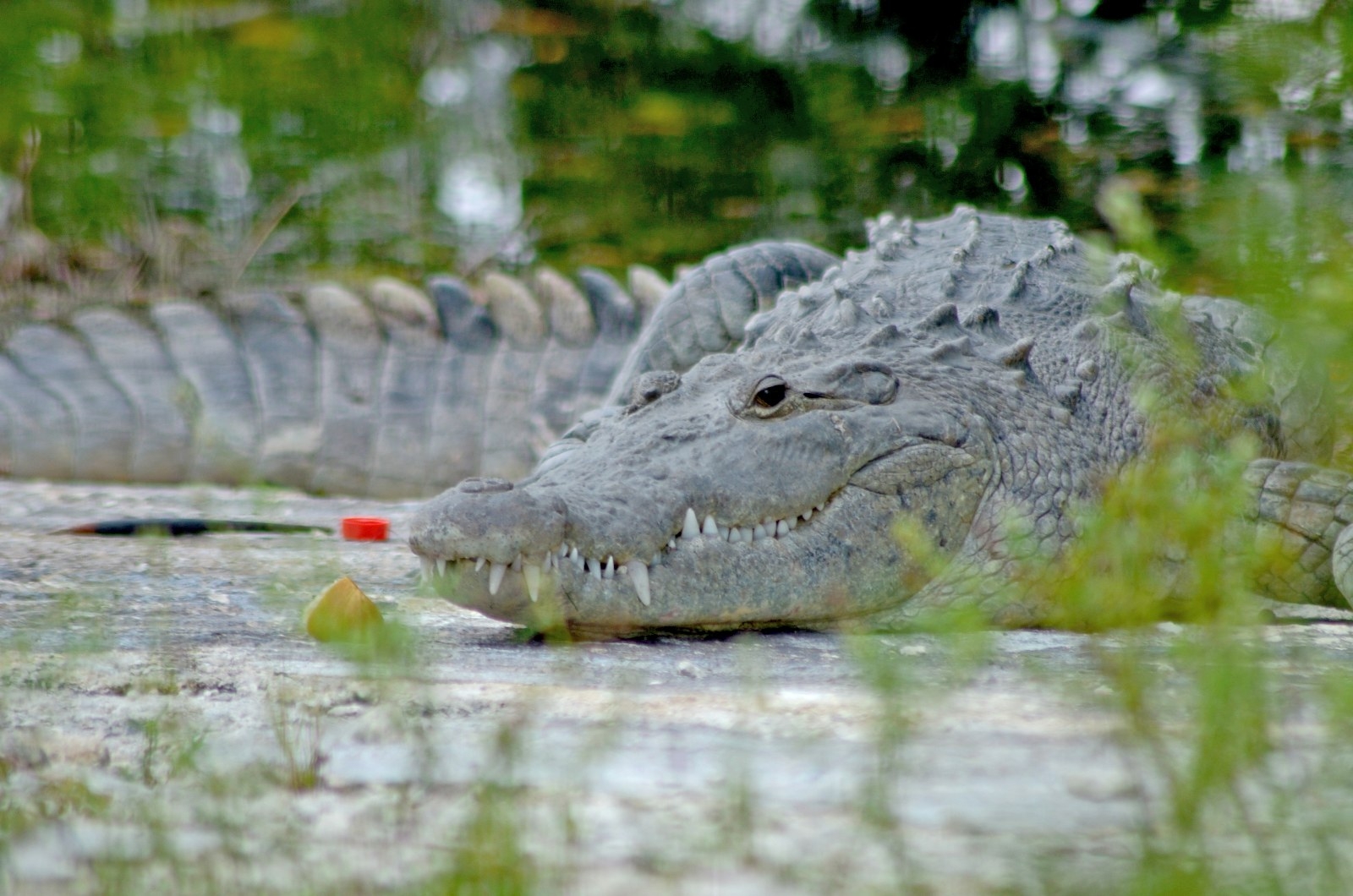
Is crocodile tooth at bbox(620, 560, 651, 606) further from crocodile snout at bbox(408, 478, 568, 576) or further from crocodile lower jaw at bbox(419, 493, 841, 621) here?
crocodile snout at bbox(408, 478, 568, 576)

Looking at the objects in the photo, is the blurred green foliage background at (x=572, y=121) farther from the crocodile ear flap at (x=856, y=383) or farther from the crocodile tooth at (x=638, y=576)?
the crocodile tooth at (x=638, y=576)

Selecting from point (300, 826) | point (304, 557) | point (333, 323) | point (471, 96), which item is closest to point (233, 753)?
point (300, 826)

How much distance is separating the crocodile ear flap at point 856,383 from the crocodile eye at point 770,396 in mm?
57

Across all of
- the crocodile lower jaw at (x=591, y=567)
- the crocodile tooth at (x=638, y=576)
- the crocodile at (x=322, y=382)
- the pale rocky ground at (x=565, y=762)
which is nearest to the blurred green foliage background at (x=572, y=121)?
the crocodile at (x=322, y=382)

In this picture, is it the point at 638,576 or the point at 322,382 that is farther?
the point at 322,382

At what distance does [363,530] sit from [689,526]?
5.65ft

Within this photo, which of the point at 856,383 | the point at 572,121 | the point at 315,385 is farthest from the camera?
the point at 572,121

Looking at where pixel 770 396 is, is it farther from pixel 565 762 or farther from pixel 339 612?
pixel 565 762

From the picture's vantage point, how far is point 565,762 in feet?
5.18

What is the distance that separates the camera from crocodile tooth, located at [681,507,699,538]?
241 cm

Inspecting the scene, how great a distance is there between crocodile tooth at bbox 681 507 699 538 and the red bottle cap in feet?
5.57

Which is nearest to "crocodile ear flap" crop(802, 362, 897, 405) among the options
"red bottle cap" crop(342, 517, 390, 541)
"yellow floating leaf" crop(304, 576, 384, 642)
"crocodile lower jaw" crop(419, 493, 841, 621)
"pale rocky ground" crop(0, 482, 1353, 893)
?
"crocodile lower jaw" crop(419, 493, 841, 621)

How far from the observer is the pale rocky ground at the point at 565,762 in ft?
4.12

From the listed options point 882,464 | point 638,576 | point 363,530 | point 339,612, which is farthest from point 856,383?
point 363,530
